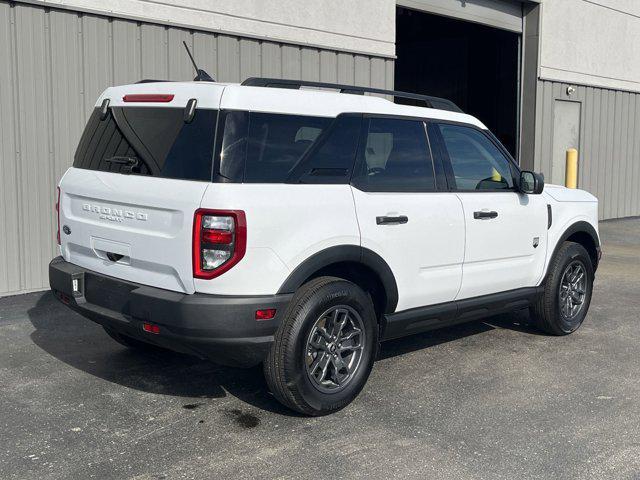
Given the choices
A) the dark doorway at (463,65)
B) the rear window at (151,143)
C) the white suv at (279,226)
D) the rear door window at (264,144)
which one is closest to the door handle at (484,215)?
the white suv at (279,226)

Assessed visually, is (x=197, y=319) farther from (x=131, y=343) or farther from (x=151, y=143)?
(x=131, y=343)

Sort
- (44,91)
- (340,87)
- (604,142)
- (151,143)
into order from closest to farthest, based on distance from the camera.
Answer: (151,143)
(340,87)
(44,91)
(604,142)

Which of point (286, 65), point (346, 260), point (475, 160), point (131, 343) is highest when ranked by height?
point (286, 65)

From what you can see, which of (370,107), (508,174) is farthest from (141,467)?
(508,174)

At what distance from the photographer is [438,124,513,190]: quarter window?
5449 millimetres

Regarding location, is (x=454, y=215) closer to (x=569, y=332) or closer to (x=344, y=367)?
(x=344, y=367)

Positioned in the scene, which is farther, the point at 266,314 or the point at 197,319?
the point at 266,314

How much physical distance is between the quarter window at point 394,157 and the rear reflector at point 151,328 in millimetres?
1495

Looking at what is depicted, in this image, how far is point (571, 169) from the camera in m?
15.1

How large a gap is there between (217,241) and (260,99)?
2.90ft

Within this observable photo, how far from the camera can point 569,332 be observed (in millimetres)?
6539

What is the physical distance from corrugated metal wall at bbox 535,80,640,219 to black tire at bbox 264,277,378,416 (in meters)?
10.7

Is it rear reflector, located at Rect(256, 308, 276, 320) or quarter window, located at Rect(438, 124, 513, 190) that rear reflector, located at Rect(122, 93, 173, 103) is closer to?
rear reflector, located at Rect(256, 308, 276, 320)

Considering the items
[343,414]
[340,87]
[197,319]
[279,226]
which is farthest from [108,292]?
[340,87]
